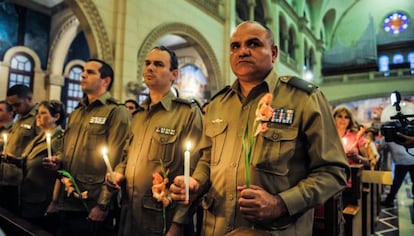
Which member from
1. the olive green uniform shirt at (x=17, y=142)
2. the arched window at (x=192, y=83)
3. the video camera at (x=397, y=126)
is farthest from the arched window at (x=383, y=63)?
the olive green uniform shirt at (x=17, y=142)

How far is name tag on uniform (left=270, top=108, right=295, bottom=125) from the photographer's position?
1.20 metres

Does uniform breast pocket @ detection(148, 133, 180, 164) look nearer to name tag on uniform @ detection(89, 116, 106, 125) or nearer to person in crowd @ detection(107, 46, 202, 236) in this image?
person in crowd @ detection(107, 46, 202, 236)

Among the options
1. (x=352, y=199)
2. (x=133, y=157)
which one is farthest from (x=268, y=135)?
(x=352, y=199)

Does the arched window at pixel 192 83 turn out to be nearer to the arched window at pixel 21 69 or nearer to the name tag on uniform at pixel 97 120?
the arched window at pixel 21 69

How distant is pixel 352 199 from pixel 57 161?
105 inches

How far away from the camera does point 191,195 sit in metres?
1.34

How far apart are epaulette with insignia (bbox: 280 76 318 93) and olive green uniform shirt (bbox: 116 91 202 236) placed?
2.39 ft

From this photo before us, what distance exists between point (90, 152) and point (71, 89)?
7.89 m

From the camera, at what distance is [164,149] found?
1859 millimetres

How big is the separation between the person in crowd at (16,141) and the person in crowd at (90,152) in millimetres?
782

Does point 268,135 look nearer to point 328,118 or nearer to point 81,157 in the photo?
point 328,118

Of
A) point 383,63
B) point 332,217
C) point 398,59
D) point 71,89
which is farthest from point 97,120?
point 398,59

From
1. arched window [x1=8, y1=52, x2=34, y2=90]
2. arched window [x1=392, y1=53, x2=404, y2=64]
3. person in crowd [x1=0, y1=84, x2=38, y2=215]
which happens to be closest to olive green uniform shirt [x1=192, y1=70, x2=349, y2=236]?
person in crowd [x1=0, y1=84, x2=38, y2=215]

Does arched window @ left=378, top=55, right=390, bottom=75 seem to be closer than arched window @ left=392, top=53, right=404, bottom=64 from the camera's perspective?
No
